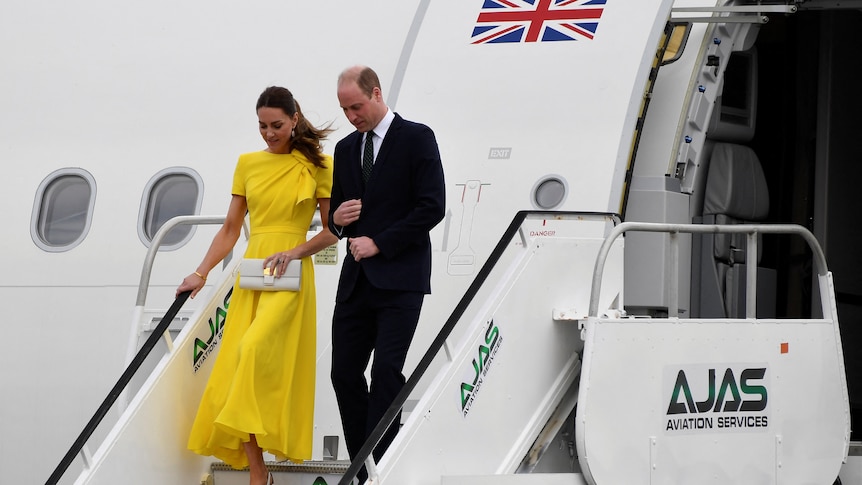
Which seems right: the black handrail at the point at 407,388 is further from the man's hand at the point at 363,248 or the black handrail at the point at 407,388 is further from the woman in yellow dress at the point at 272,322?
the woman in yellow dress at the point at 272,322

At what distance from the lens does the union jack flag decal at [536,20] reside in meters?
6.93

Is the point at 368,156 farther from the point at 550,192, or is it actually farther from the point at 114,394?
the point at 550,192

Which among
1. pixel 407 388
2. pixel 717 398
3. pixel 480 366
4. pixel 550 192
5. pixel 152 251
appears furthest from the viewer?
pixel 550 192

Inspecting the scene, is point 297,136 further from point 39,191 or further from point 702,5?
point 39,191

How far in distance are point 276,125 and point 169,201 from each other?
285 centimetres

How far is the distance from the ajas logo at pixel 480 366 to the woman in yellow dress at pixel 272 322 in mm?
693

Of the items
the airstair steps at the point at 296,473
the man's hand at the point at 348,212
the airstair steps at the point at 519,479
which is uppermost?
the man's hand at the point at 348,212

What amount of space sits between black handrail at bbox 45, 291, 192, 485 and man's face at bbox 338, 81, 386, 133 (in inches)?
46.5

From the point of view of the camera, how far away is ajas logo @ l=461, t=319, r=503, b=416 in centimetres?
496

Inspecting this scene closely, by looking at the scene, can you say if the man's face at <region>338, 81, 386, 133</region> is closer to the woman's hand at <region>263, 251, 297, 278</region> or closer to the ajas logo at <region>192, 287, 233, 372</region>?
the woman's hand at <region>263, 251, 297, 278</region>

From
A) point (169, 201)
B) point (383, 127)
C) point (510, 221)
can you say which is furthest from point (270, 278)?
point (169, 201)

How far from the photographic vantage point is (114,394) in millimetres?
5207

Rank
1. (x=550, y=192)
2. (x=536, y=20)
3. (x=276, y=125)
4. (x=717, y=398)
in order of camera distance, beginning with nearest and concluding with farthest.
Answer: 1. (x=276, y=125)
2. (x=717, y=398)
3. (x=550, y=192)
4. (x=536, y=20)

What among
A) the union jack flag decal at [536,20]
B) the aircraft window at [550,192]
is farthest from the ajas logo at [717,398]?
the union jack flag decal at [536,20]
